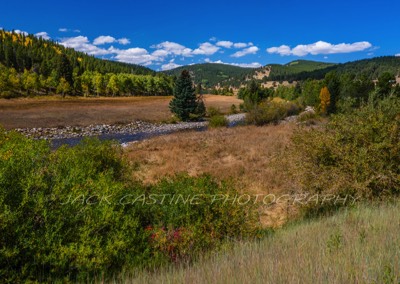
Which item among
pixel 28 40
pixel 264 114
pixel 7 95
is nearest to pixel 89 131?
pixel 264 114

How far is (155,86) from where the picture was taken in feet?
387

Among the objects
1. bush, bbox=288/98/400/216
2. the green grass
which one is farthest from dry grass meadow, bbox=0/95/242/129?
the green grass

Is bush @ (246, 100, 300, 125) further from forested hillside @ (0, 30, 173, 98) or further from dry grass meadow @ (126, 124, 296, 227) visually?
forested hillside @ (0, 30, 173, 98)

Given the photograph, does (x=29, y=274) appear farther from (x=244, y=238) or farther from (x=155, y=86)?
(x=155, y=86)

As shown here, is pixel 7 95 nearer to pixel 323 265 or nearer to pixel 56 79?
pixel 56 79

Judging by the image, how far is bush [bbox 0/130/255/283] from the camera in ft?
15.9

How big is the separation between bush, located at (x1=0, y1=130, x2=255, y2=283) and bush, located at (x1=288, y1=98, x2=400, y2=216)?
11.1ft

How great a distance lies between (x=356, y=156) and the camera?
352 inches

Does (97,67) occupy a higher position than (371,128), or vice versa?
(97,67)

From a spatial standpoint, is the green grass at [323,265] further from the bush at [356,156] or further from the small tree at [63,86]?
the small tree at [63,86]

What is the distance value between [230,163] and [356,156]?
430 inches

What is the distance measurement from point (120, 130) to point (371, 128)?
4095 centimetres

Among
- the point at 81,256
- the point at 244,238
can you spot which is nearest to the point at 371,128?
the point at 244,238

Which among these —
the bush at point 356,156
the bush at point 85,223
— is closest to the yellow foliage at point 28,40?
the bush at point 85,223
